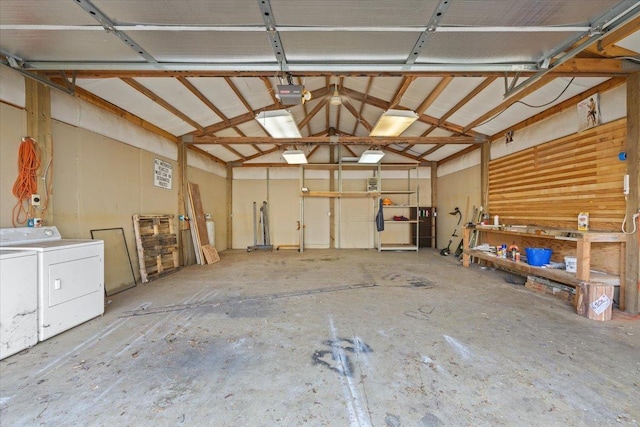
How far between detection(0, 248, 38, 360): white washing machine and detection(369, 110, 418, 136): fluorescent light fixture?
4678mm

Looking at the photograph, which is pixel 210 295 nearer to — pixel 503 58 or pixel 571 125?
pixel 503 58

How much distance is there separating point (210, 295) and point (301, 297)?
138cm

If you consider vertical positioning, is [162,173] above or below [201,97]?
below

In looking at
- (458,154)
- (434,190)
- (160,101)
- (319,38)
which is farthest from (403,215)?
(319,38)

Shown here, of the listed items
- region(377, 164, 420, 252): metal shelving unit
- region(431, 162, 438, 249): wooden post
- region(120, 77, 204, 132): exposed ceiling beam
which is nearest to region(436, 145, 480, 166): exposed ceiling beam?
region(431, 162, 438, 249): wooden post

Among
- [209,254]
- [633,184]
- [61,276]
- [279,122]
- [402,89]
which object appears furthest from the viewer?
[209,254]

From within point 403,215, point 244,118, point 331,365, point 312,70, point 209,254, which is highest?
point 244,118

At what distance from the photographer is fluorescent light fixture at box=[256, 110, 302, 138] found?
13.8 feet

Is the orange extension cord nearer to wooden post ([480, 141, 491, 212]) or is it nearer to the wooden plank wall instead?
the wooden plank wall

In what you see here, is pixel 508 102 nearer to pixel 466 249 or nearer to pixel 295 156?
pixel 466 249

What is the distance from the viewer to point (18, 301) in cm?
223

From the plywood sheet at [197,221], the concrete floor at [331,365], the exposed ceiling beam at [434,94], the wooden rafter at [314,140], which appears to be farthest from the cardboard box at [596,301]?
the plywood sheet at [197,221]

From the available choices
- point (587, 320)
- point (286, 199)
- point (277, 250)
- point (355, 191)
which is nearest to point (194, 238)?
point (277, 250)

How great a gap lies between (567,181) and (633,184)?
0.96 meters
